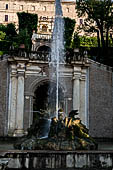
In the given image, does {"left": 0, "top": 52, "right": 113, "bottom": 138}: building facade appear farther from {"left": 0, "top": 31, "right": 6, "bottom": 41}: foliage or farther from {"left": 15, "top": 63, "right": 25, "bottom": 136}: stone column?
{"left": 0, "top": 31, "right": 6, "bottom": 41}: foliage

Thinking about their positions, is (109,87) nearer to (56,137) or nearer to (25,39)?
(56,137)

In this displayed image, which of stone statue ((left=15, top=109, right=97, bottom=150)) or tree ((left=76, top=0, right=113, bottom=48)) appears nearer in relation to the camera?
stone statue ((left=15, top=109, right=97, bottom=150))

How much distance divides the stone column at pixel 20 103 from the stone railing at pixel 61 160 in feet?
35.6

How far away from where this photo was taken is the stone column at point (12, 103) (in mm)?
19256

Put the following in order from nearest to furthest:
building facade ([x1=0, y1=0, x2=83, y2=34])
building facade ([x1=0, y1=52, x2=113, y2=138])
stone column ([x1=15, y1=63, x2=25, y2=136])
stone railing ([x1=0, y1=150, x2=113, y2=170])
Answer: stone railing ([x1=0, y1=150, x2=113, y2=170]) → stone column ([x1=15, y1=63, x2=25, y2=136]) → building facade ([x1=0, y1=52, x2=113, y2=138]) → building facade ([x1=0, y1=0, x2=83, y2=34])

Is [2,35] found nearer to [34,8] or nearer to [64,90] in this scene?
[64,90]

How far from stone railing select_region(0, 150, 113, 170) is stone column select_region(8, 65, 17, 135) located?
441 inches

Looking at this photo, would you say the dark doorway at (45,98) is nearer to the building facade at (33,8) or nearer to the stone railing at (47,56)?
the stone railing at (47,56)

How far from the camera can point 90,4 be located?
27.4 metres

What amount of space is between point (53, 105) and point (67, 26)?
25.4m

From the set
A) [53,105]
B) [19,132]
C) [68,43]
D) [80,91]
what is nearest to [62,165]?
[19,132]

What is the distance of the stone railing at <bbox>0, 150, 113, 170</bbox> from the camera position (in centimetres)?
808

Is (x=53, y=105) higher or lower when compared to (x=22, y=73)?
lower

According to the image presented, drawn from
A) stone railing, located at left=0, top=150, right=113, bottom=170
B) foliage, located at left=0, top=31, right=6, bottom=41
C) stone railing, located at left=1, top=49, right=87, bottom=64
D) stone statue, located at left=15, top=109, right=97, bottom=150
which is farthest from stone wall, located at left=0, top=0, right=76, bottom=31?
stone railing, located at left=0, top=150, right=113, bottom=170
